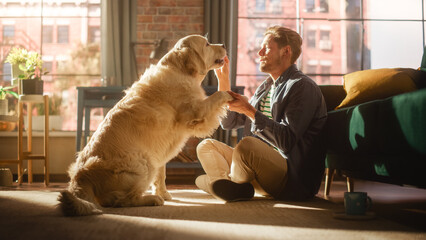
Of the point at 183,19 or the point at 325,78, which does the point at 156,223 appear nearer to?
the point at 183,19

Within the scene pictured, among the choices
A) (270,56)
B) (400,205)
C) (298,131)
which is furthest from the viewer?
(270,56)

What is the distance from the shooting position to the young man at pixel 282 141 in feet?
8.50

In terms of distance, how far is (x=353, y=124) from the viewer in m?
2.62

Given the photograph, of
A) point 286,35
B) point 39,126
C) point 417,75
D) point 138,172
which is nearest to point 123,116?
point 138,172

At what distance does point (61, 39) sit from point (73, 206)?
3820 mm

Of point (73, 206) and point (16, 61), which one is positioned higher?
point (16, 61)

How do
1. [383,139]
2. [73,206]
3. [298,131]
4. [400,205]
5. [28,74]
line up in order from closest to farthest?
[73,206], [383,139], [298,131], [400,205], [28,74]

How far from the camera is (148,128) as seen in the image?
2.50 meters

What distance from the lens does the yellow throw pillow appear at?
9.83 ft

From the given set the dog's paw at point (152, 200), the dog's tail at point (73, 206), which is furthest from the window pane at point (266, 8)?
the dog's tail at point (73, 206)

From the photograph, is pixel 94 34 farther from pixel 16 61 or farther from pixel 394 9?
pixel 394 9

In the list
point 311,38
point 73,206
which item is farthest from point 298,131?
point 311,38

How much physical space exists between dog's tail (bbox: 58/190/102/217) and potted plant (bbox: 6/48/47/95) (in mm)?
2738

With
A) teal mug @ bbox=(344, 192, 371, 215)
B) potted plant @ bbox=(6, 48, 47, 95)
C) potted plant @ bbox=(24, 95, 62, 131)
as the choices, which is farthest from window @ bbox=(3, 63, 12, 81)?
teal mug @ bbox=(344, 192, 371, 215)
